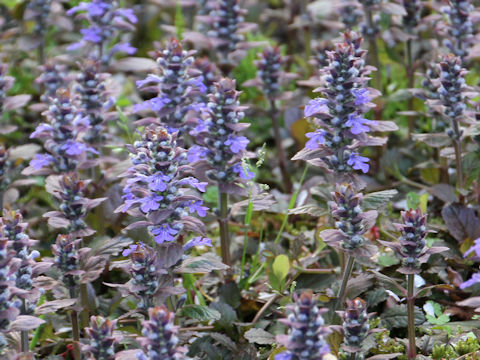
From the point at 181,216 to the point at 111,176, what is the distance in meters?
1.11

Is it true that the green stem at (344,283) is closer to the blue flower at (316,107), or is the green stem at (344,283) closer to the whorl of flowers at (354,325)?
the whorl of flowers at (354,325)

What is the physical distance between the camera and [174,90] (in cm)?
322

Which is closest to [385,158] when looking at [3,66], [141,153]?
[141,153]

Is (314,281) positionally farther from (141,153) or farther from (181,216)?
(141,153)

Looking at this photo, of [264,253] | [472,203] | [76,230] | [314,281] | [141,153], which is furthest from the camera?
[472,203]

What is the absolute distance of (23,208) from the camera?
13.0 feet

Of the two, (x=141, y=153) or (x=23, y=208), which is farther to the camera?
(x=23, y=208)


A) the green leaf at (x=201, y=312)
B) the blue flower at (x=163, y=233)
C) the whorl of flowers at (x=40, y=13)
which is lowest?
the green leaf at (x=201, y=312)

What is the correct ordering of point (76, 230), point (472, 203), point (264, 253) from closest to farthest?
point (76, 230), point (264, 253), point (472, 203)

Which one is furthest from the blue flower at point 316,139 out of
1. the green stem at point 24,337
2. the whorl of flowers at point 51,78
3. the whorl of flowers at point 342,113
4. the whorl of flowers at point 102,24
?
the whorl of flowers at point 51,78

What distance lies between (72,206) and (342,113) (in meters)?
1.22

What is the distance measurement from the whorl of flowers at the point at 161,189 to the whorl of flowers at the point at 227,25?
183cm

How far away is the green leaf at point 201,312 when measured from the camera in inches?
110

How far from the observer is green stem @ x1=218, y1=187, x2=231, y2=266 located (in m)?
3.25
